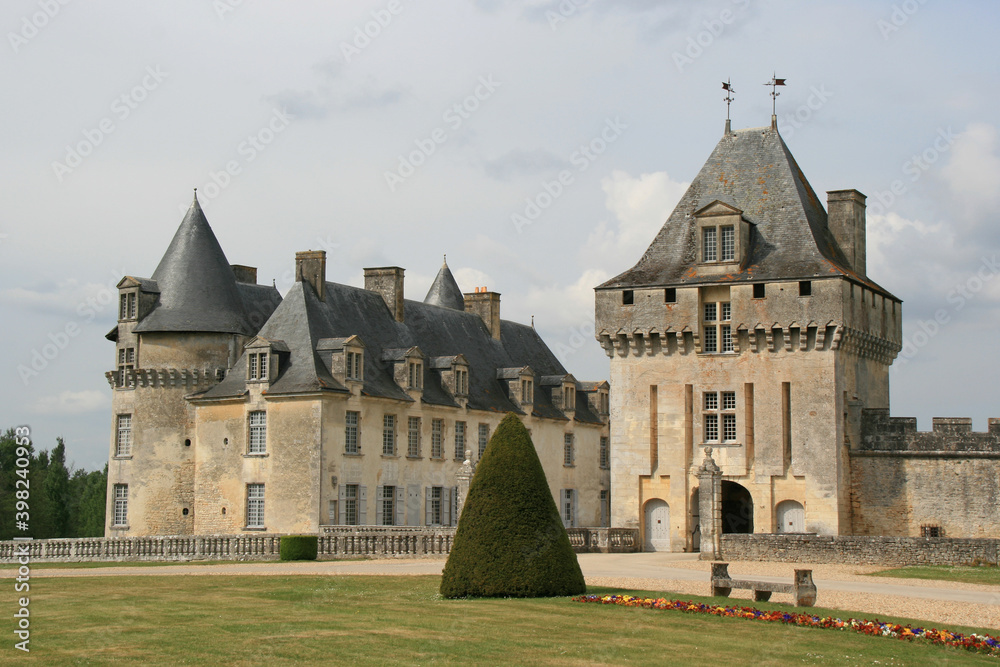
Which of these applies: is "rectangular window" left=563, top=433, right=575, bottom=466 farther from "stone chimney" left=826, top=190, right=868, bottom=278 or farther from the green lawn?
the green lawn

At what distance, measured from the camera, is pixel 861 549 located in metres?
23.1

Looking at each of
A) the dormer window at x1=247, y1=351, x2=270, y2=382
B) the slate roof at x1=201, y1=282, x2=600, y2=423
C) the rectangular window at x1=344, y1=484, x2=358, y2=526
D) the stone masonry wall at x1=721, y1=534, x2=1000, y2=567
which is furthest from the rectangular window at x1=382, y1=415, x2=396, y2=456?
the stone masonry wall at x1=721, y1=534, x2=1000, y2=567

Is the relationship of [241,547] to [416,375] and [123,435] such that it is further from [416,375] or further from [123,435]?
[123,435]

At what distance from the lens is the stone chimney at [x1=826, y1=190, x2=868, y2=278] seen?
31.0 m

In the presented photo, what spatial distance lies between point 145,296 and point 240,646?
2699 cm

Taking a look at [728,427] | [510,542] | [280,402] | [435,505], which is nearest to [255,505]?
[280,402]

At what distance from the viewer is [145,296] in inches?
1432

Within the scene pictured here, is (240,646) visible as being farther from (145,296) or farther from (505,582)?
(145,296)

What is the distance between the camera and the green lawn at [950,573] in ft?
64.6

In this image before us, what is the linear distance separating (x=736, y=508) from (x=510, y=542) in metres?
16.4

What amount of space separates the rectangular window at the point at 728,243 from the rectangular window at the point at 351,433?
11.2 meters

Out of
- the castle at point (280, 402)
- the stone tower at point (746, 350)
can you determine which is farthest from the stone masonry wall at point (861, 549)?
the castle at point (280, 402)

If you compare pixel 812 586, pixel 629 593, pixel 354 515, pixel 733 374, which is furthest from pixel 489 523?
pixel 354 515

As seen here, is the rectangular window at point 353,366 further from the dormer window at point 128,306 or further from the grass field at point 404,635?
the grass field at point 404,635
